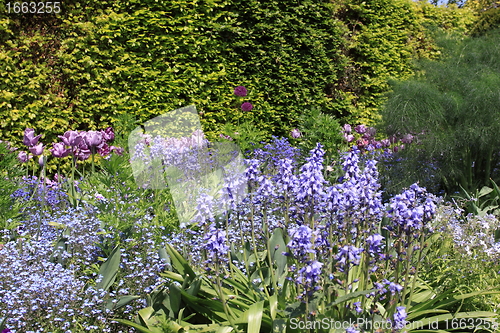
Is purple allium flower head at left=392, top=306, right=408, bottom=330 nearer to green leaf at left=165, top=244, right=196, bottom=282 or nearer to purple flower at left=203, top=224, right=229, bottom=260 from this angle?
purple flower at left=203, top=224, right=229, bottom=260

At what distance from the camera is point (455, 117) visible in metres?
5.25

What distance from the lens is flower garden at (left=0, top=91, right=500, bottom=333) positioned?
79.2 inches

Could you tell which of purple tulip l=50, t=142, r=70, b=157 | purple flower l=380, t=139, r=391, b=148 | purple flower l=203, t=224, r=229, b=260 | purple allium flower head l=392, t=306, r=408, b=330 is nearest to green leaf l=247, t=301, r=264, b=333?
purple flower l=203, t=224, r=229, b=260

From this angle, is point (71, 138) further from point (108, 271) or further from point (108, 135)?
point (108, 271)

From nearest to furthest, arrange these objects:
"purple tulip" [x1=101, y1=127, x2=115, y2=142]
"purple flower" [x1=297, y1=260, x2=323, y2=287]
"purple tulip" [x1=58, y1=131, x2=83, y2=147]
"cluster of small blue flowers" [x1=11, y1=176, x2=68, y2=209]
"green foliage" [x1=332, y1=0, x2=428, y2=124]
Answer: "purple flower" [x1=297, y1=260, x2=323, y2=287]
"purple tulip" [x1=58, y1=131, x2=83, y2=147]
"cluster of small blue flowers" [x1=11, y1=176, x2=68, y2=209]
"purple tulip" [x1=101, y1=127, x2=115, y2=142]
"green foliage" [x1=332, y1=0, x2=428, y2=124]

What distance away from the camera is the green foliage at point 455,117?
192 inches

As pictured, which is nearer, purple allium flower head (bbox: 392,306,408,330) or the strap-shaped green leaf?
purple allium flower head (bbox: 392,306,408,330)

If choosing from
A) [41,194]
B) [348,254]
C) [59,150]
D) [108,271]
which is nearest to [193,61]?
[59,150]

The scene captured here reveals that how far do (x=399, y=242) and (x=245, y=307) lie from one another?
92cm

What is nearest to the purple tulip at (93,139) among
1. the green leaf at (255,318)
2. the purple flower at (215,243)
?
the purple flower at (215,243)

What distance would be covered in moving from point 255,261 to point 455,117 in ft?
12.6

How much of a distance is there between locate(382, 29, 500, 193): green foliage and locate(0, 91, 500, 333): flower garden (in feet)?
4.12

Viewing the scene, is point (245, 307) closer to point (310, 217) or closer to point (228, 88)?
point (310, 217)

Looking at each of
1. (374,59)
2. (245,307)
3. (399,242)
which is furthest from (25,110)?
(374,59)
